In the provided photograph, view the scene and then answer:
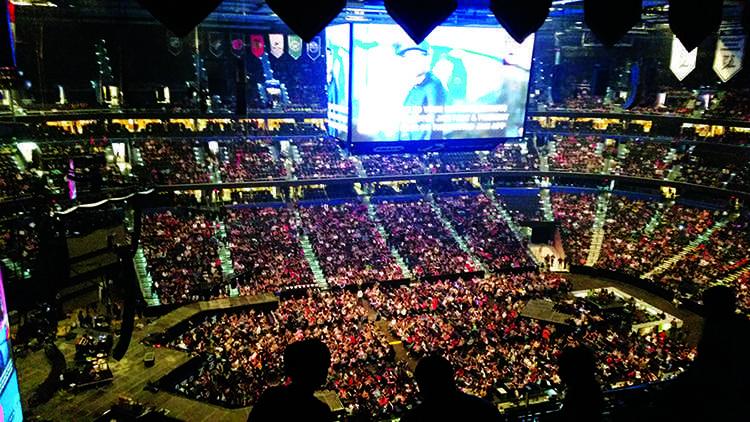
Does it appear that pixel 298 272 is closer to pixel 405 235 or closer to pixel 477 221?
pixel 405 235

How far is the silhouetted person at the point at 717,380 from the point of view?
2.63 metres

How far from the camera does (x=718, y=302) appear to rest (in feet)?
10.1

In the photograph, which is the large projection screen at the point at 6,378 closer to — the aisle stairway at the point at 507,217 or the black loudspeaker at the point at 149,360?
the black loudspeaker at the point at 149,360

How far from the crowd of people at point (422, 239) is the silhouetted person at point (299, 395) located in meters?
23.1

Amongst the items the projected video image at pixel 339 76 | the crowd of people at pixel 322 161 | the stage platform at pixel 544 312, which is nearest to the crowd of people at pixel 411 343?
the stage platform at pixel 544 312

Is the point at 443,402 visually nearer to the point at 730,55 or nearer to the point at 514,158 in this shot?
the point at 730,55

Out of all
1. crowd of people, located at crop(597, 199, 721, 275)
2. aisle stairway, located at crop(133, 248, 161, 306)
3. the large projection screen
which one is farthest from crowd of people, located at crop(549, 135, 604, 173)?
the large projection screen

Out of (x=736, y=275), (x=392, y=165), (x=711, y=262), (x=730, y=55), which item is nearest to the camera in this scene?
(x=730, y=55)

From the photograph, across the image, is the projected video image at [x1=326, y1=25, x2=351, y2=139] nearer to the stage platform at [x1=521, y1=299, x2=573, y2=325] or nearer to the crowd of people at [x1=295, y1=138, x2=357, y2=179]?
the stage platform at [x1=521, y1=299, x2=573, y2=325]

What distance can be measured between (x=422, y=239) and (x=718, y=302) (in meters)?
24.7

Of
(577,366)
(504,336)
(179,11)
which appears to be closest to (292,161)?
(504,336)

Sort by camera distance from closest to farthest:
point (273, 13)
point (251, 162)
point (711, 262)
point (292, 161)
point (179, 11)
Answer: point (179, 11) < point (273, 13) < point (711, 262) < point (251, 162) < point (292, 161)

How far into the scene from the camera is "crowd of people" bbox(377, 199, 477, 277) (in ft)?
84.6

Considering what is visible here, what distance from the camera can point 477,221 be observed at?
1204 inches
